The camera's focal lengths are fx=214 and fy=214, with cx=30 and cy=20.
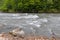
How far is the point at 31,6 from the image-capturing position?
100 feet

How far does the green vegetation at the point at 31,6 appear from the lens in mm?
30266

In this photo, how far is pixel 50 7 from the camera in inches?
1204

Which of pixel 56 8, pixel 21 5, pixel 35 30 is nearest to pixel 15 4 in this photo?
pixel 21 5

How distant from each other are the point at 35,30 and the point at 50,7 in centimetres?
1598

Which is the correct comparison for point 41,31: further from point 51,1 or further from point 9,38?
point 51,1

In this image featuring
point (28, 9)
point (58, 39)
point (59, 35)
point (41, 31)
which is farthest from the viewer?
point (28, 9)

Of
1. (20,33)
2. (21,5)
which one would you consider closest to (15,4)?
(21,5)

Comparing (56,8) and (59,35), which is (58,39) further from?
(56,8)

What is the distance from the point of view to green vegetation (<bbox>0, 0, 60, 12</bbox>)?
3027cm

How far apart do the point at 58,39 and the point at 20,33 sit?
2.24 meters

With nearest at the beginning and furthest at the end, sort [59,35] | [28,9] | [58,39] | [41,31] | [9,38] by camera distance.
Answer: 1. [9,38]
2. [58,39]
3. [59,35]
4. [41,31]
5. [28,9]

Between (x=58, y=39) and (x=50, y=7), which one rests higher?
(x=58, y=39)

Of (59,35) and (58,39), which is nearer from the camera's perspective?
(58,39)

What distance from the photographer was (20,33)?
41.3 feet
